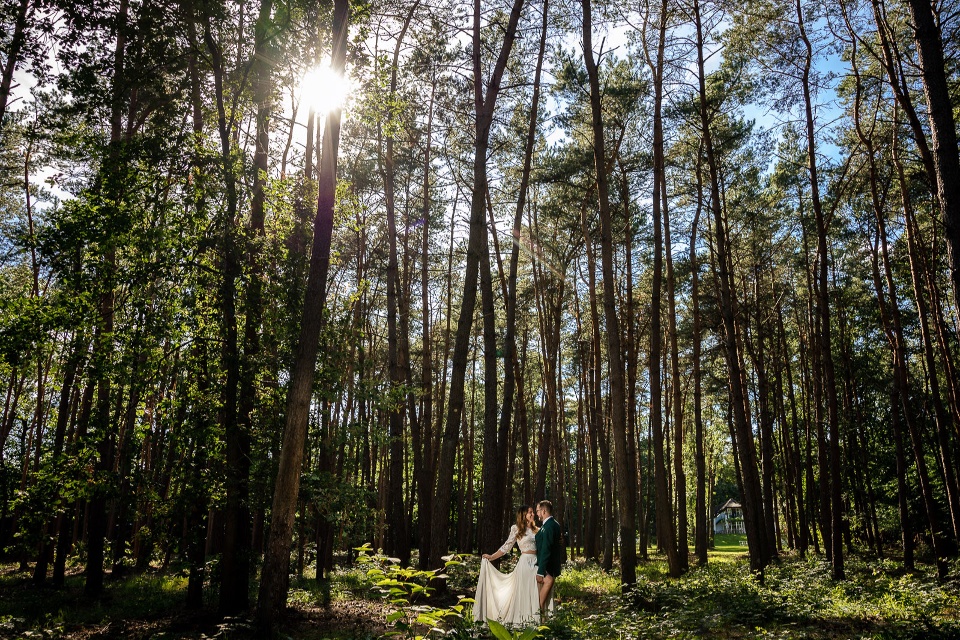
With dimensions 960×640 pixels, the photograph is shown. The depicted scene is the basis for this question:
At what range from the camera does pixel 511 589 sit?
7.96m

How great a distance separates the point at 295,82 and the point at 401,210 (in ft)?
26.8

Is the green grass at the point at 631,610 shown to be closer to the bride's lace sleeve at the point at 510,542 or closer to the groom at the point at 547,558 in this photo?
the groom at the point at 547,558

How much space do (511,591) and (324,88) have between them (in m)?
8.16

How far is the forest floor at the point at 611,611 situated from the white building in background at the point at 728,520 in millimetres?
Result: 67322

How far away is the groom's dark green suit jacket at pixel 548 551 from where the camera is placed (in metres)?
7.79

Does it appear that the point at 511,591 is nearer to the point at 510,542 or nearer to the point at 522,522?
the point at 510,542

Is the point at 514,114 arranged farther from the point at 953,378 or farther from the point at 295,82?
the point at 953,378

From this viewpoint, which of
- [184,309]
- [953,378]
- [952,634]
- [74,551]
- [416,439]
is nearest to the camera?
[952,634]

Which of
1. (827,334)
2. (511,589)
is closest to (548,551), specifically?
(511,589)

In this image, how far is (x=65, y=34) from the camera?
8.02 meters

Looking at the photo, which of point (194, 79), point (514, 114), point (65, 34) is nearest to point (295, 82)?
point (194, 79)

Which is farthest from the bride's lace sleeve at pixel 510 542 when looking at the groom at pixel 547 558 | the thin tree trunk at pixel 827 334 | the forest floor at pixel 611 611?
the thin tree trunk at pixel 827 334

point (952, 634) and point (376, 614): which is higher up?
point (952, 634)

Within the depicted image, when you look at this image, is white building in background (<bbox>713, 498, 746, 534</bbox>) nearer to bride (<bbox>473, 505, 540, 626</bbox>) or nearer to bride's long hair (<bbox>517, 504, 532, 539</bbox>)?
bride's long hair (<bbox>517, 504, 532, 539</bbox>)
